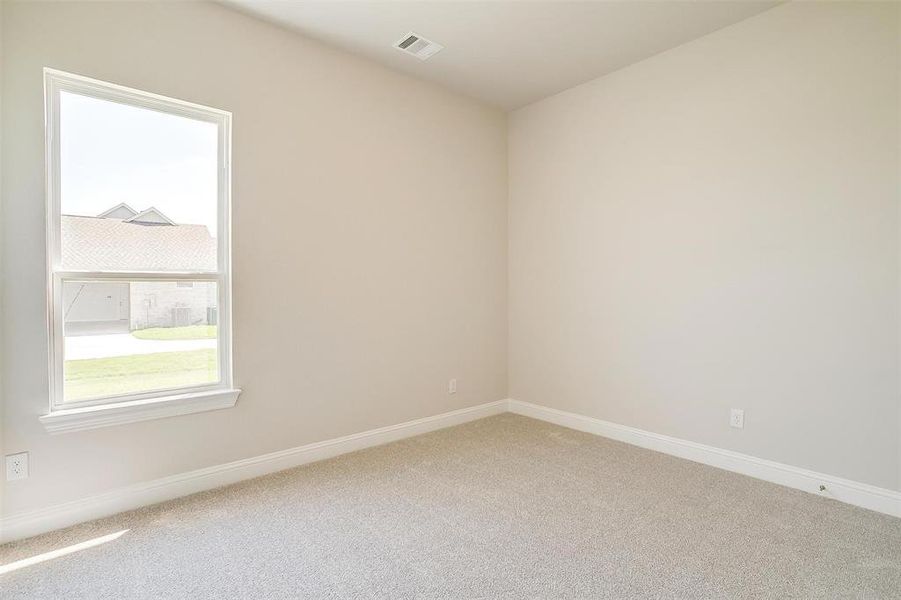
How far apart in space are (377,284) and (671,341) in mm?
2128

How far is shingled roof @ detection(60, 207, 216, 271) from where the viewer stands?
229 cm

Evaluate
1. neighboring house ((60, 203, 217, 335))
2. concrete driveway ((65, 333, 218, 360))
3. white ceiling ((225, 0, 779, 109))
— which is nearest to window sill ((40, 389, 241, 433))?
concrete driveway ((65, 333, 218, 360))

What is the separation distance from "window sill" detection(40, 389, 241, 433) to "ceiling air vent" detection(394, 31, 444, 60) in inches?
95.9

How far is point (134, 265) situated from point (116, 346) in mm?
435

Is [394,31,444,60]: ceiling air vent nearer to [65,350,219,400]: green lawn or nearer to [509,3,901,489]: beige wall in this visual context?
[509,3,901,489]: beige wall

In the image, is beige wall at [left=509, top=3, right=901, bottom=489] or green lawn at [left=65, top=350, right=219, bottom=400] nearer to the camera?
green lawn at [left=65, top=350, right=219, bottom=400]

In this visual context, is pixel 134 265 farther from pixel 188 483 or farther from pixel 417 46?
pixel 417 46

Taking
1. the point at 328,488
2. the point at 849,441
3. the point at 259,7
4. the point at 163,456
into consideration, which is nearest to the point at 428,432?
the point at 328,488

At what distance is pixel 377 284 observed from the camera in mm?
3393

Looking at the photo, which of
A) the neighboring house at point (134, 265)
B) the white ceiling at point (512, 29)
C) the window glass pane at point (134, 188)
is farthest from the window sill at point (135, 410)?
the white ceiling at point (512, 29)

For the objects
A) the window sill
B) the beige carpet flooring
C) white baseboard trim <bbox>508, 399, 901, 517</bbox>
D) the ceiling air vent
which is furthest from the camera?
the ceiling air vent

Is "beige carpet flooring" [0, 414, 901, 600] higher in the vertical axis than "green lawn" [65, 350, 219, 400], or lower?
lower

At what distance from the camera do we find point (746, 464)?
2869mm

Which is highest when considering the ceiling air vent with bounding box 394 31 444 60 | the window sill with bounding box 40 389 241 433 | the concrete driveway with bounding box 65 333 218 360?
the ceiling air vent with bounding box 394 31 444 60
